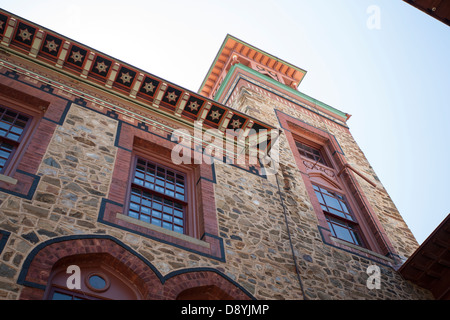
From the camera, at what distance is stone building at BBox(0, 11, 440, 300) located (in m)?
6.84

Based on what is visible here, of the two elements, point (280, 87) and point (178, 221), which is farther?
point (280, 87)

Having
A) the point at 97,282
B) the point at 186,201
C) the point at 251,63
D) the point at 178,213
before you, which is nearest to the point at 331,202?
the point at 186,201

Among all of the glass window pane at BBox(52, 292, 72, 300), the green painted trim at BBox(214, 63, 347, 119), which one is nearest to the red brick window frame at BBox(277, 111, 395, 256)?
the green painted trim at BBox(214, 63, 347, 119)

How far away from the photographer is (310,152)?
16.1 meters

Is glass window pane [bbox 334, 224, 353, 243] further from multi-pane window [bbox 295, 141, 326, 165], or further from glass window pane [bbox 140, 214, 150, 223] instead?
glass window pane [bbox 140, 214, 150, 223]

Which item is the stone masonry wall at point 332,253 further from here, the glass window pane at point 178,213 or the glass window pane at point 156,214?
the glass window pane at point 156,214

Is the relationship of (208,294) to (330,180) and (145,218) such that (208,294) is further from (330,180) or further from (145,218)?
(330,180)

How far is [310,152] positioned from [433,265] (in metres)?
6.50

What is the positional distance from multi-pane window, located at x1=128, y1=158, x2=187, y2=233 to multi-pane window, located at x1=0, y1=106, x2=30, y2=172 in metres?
2.42

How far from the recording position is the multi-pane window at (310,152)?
1572 cm

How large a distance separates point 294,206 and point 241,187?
1589 mm

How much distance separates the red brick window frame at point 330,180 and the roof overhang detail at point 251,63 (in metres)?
6.13

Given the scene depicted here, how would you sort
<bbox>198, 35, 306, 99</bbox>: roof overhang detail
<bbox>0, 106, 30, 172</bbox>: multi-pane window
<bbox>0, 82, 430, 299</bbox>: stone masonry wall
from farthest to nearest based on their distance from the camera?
1. <bbox>198, 35, 306, 99</bbox>: roof overhang detail
2. <bbox>0, 106, 30, 172</bbox>: multi-pane window
3. <bbox>0, 82, 430, 299</bbox>: stone masonry wall
